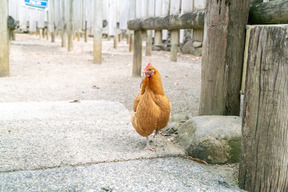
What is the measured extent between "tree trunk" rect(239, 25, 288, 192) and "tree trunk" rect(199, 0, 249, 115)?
0.96 metres

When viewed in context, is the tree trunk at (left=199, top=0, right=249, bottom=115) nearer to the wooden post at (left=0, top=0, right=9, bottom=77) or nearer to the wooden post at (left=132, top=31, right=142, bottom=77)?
the wooden post at (left=132, top=31, right=142, bottom=77)

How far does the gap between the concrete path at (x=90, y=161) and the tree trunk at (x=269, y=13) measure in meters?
1.29

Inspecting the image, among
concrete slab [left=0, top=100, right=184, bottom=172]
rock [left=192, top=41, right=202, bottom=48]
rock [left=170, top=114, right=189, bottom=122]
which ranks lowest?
concrete slab [left=0, top=100, right=184, bottom=172]

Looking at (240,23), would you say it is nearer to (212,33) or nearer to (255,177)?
(212,33)

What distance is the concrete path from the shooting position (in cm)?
194

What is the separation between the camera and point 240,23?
2.69 meters

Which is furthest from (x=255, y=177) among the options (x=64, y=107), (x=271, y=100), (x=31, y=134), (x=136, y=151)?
(x=64, y=107)

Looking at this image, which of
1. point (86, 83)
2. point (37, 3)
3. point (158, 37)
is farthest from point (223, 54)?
point (37, 3)

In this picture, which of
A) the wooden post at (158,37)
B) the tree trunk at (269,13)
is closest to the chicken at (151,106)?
the tree trunk at (269,13)

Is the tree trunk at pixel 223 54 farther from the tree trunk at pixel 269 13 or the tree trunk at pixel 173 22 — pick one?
the tree trunk at pixel 173 22

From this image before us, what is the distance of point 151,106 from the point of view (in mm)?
2377

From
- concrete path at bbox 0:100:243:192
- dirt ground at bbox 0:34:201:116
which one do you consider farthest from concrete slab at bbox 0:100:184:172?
dirt ground at bbox 0:34:201:116

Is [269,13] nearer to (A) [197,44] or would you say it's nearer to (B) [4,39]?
(B) [4,39]

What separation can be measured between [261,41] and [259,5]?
1163 millimetres
